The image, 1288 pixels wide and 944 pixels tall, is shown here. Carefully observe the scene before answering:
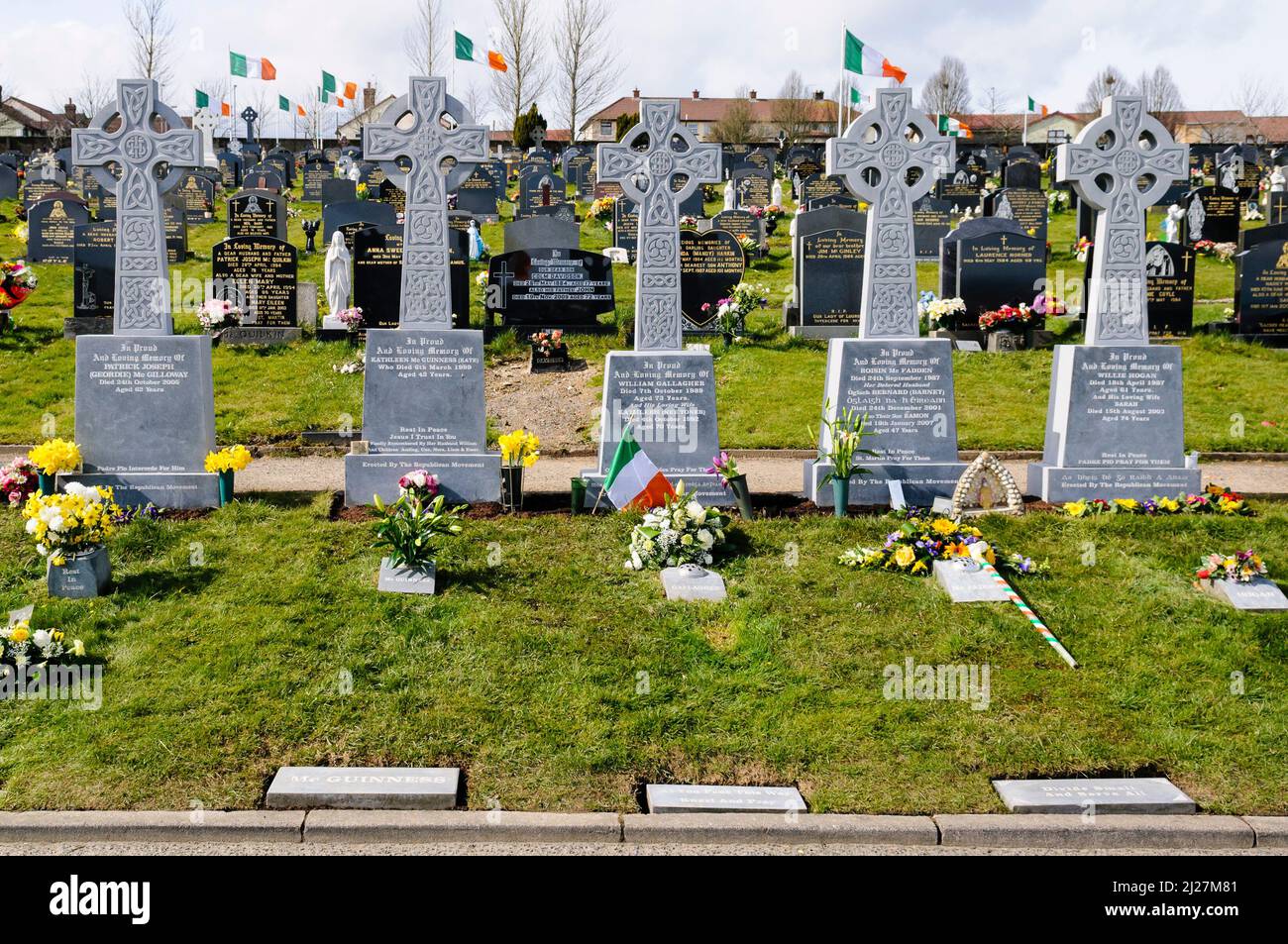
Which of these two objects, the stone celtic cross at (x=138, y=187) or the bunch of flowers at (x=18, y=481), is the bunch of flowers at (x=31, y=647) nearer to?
the bunch of flowers at (x=18, y=481)

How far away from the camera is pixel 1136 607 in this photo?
8688 millimetres

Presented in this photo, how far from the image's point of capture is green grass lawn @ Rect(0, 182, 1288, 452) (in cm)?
1402

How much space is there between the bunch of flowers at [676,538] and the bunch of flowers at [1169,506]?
360 cm

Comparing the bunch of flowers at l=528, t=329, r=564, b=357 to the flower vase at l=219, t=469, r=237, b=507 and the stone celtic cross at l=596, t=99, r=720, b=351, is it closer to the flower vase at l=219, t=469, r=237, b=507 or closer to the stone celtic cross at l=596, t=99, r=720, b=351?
the stone celtic cross at l=596, t=99, r=720, b=351

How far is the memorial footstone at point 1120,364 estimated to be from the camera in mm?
11203

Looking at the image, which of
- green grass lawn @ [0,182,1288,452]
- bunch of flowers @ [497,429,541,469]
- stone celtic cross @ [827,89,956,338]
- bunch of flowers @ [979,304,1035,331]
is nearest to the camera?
bunch of flowers @ [497,429,541,469]

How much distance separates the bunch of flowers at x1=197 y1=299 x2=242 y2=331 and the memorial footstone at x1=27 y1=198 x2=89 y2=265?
27.8 feet

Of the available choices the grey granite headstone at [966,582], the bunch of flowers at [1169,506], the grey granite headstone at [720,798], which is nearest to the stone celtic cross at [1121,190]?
the bunch of flowers at [1169,506]

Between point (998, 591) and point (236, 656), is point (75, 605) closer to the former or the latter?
point (236, 656)

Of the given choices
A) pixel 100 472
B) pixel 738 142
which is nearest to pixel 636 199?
pixel 100 472

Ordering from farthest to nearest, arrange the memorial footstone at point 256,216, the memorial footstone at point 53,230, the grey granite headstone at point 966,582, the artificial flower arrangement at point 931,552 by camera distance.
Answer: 1. the memorial footstone at point 53,230
2. the memorial footstone at point 256,216
3. the artificial flower arrangement at point 931,552
4. the grey granite headstone at point 966,582

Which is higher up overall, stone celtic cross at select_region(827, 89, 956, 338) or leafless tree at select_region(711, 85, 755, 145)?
leafless tree at select_region(711, 85, 755, 145)

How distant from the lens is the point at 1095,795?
641 cm

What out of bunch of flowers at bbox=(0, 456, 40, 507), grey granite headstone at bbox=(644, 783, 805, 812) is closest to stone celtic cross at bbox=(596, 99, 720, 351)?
grey granite headstone at bbox=(644, 783, 805, 812)
